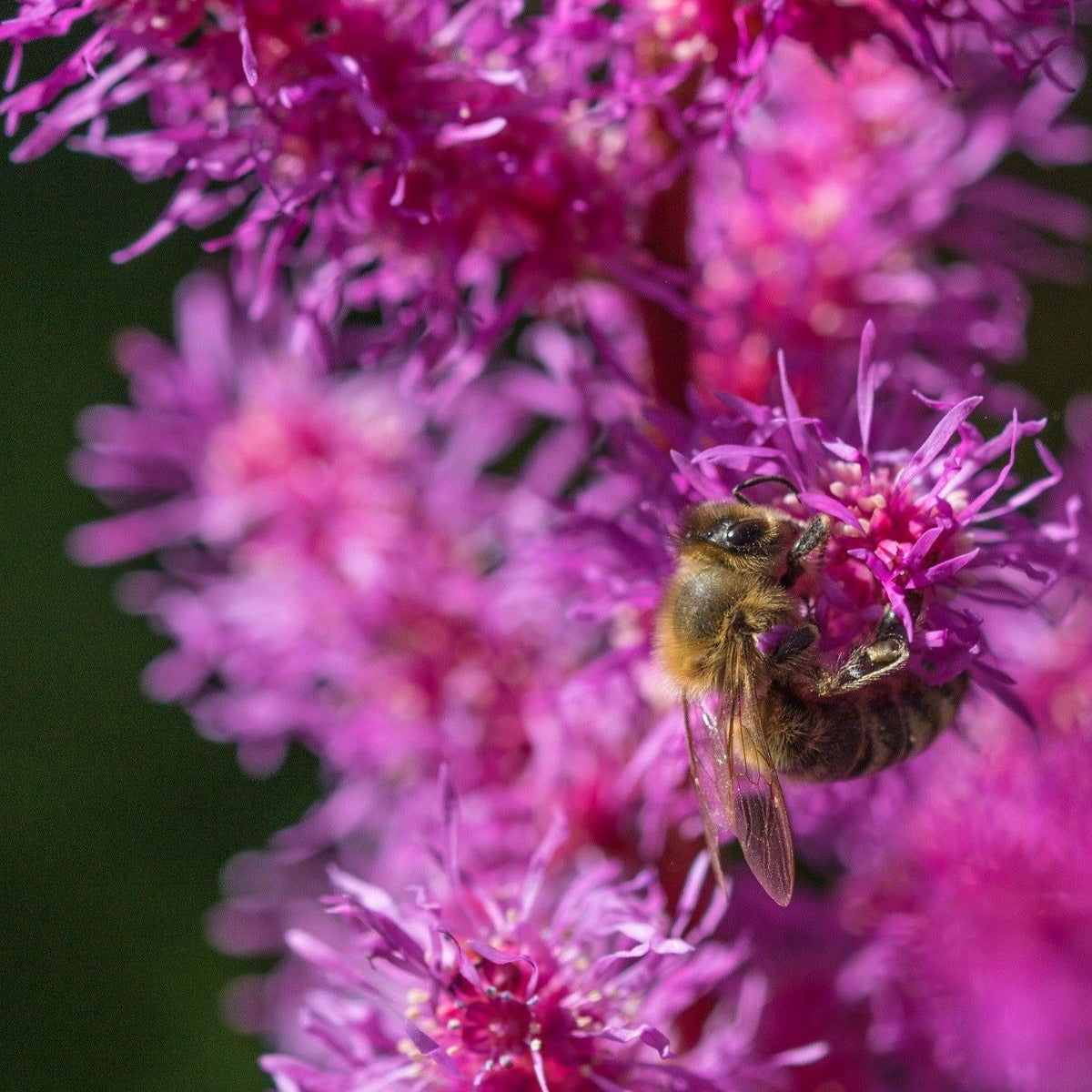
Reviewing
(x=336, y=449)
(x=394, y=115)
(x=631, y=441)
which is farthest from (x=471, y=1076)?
(x=336, y=449)

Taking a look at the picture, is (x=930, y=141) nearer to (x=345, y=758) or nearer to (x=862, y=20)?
(x=862, y=20)

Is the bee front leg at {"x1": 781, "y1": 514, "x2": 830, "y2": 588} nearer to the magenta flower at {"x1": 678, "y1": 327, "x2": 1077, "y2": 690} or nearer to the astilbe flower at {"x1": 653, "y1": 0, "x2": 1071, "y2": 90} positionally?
the magenta flower at {"x1": 678, "y1": 327, "x2": 1077, "y2": 690}

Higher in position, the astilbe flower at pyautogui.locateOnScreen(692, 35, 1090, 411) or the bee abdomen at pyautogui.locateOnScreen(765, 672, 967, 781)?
the astilbe flower at pyautogui.locateOnScreen(692, 35, 1090, 411)

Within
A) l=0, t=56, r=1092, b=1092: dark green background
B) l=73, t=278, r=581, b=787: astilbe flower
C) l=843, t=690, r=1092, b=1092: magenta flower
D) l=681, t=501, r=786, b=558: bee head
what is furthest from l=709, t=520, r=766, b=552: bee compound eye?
l=0, t=56, r=1092, b=1092: dark green background

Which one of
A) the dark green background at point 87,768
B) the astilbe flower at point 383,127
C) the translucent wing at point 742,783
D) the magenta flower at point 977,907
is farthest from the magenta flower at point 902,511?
the dark green background at point 87,768

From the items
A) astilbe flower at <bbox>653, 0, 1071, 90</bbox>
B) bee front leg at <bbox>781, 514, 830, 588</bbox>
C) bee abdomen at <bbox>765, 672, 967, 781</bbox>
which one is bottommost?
bee abdomen at <bbox>765, 672, 967, 781</bbox>

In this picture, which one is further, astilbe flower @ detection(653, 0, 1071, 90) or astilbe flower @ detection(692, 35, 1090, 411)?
astilbe flower @ detection(692, 35, 1090, 411)

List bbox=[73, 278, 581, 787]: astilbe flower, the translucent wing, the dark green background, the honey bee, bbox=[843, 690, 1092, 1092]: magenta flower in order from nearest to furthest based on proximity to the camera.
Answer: the translucent wing, the honey bee, bbox=[843, 690, 1092, 1092]: magenta flower, bbox=[73, 278, 581, 787]: astilbe flower, the dark green background
